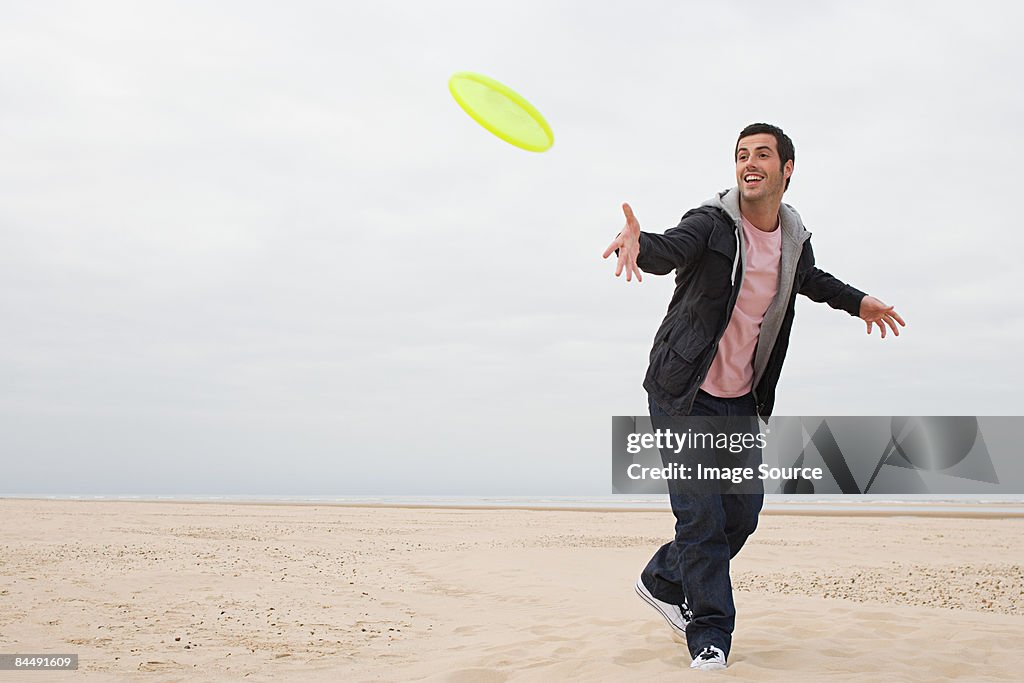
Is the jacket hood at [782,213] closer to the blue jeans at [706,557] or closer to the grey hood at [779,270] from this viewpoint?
the grey hood at [779,270]

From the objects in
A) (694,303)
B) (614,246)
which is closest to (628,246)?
(614,246)

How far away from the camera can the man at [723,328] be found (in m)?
3.81

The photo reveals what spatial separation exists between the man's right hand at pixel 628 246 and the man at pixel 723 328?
0.33ft

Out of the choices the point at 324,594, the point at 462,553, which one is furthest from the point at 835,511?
the point at 324,594

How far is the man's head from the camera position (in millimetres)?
4016

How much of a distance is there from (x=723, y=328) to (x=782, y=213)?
794mm

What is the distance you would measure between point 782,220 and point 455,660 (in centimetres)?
292

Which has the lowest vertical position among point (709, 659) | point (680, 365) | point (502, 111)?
point (709, 659)

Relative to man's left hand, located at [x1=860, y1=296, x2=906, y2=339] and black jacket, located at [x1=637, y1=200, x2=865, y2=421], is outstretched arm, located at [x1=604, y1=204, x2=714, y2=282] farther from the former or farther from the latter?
man's left hand, located at [x1=860, y1=296, x2=906, y2=339]

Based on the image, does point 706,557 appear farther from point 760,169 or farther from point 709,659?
point 760,169

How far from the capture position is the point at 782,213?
4.21 meters

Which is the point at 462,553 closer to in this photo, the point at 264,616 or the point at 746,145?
the point at 264,616

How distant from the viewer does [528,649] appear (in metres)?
4.58

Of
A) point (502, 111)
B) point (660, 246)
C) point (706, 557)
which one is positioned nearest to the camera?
point (660, 246)
